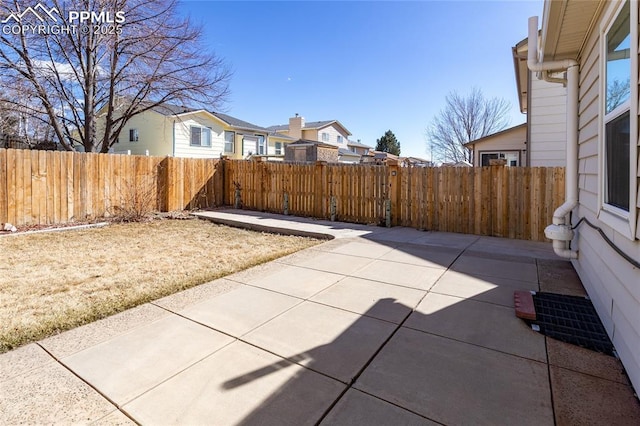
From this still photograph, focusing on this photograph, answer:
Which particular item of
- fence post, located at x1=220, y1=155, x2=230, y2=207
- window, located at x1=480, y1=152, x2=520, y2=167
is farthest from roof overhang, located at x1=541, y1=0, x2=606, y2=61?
fence post, located at x1=220, y1=155, x2=230, y2=207

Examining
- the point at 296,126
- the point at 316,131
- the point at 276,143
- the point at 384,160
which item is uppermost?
the point at 296,126

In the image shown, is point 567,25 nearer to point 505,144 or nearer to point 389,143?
point 505,144

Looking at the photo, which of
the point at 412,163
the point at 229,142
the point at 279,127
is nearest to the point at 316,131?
the point at 279,127

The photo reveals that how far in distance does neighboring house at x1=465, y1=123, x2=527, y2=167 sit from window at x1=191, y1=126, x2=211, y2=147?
14545 mm

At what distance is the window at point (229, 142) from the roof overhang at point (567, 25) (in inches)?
778

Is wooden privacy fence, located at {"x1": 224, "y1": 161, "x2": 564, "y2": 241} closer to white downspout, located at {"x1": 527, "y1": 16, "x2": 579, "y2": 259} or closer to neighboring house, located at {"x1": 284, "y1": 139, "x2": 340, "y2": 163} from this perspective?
white downspout, located at {"x1": 527, "y1": 16, "x2": 579, "y2": 259}

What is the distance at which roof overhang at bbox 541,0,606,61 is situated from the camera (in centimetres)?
314

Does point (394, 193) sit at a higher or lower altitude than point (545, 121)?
lower

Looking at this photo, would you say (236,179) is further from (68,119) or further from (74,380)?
(74,380)

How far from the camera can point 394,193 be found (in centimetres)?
809

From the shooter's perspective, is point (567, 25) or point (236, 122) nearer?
point (567, 25)

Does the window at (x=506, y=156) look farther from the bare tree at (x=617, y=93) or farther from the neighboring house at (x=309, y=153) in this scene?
the bare tree at (x=617, y=93)

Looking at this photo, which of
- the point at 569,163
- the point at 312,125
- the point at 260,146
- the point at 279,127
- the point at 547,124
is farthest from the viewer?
the point at 279,127

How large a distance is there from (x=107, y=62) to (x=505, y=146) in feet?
47.5
